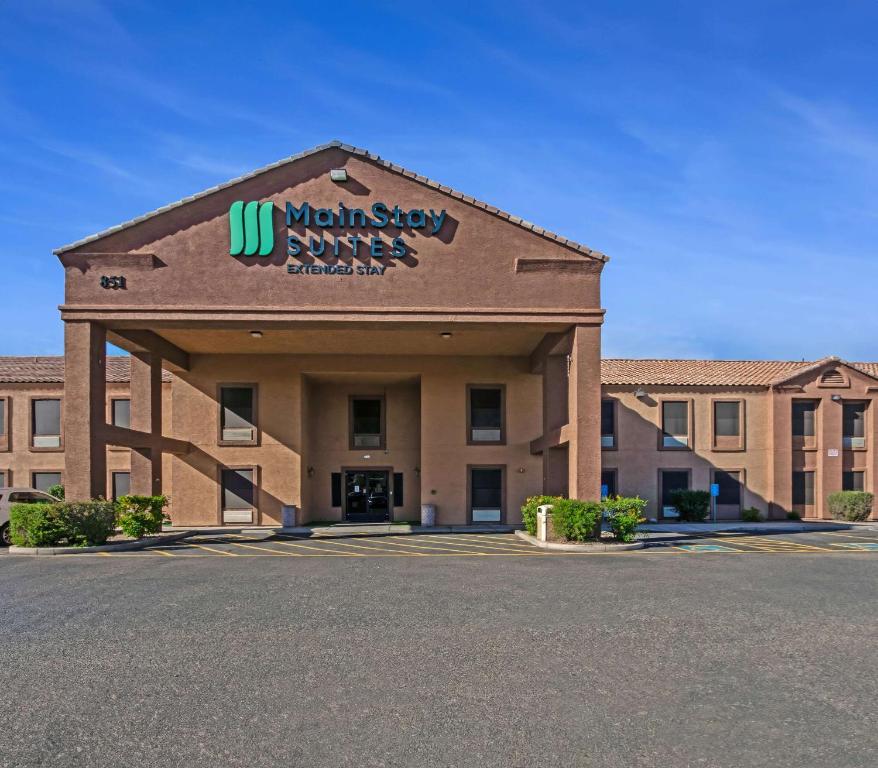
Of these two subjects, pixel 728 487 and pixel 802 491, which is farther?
pixel 802 491

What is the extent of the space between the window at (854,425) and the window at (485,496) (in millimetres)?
16425

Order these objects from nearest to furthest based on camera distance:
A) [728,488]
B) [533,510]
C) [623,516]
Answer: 1. [623,516]
2. [533,510]
3. [728,488]

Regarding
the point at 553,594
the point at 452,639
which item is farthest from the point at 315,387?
the point at 452,639

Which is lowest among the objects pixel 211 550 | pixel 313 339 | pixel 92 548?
pixel 211 550

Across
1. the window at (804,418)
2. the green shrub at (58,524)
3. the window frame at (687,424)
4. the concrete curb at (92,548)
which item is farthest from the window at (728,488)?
the green shrub at (58,524)

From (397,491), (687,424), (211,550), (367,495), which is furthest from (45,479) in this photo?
(687,424)

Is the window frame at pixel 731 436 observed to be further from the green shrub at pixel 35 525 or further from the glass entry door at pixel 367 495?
the green shrub at pixel 35 525

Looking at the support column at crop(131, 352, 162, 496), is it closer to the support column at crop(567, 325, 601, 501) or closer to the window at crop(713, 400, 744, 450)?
the support column at crop(567, 325, 601, 501)

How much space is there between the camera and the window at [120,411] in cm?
3103

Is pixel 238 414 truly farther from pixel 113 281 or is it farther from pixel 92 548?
pixel 92 548

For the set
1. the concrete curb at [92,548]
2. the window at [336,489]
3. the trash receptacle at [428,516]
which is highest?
the window at [336,489]

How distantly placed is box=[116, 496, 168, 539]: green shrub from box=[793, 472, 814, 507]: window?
27.0 m

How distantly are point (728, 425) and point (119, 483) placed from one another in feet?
88.4

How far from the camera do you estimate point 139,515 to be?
2259cm
